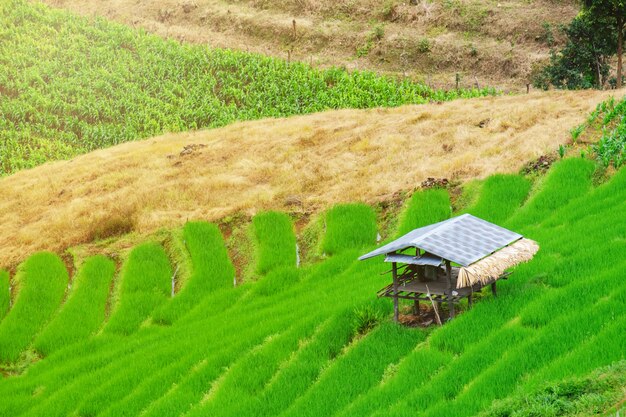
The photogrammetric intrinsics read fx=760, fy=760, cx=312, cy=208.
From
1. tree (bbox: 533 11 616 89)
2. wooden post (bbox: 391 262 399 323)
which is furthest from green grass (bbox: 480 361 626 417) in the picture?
tree (bbox: 533 11 616 89)

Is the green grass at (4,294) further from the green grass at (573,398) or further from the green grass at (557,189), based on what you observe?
the green grass at (573,398)

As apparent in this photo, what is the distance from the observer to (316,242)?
26781 mm

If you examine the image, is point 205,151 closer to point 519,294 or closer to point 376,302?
point 376,302

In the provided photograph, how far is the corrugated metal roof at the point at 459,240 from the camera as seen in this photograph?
16.7 metres

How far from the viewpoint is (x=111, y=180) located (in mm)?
35812

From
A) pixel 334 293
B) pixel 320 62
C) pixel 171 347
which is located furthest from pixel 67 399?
pixel 320 62

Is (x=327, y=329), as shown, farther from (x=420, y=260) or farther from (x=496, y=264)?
(x=496, y=264)

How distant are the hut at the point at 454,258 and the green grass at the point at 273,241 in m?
7.31

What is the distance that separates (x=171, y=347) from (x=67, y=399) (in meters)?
2.94

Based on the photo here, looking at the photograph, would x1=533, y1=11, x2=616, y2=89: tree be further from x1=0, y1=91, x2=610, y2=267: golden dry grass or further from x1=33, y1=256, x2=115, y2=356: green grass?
x1=33, y1=256, x2=115, y2=356: green grass

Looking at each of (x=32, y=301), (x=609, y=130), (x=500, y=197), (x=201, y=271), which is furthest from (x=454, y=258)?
(x=609, y=130)

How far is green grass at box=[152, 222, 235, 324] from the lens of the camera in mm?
23875

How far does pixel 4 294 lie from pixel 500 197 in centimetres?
1758

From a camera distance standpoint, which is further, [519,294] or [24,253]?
[24,253]
